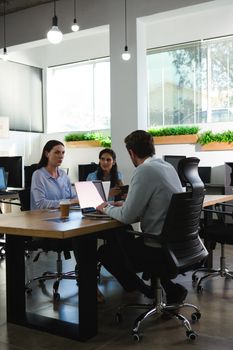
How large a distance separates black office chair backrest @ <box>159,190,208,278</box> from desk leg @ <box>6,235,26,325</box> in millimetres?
1109

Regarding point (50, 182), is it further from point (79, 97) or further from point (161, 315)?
point (79, 97)

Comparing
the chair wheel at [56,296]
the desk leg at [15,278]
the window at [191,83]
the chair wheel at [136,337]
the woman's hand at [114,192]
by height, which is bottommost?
Answer: the chair wheel at [56,296]

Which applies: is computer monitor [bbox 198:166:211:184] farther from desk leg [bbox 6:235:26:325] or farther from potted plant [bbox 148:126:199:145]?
desk leg [bbox 6:235:26:325]

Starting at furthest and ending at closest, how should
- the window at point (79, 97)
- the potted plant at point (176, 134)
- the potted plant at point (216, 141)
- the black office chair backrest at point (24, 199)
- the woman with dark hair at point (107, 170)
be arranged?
the window at point (79, 97) → the potted plant at point (176, 134) → the potted plant at point (216, 141) → the woman with dark hair at point (107, 170) → the black office chair backrest at point (24, 199)

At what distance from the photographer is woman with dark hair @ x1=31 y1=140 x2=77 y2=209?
3.77 metres

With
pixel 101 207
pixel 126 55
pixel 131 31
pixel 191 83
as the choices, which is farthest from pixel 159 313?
pixel 191 83

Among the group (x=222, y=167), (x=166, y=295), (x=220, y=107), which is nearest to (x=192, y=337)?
(x=166, y=295)

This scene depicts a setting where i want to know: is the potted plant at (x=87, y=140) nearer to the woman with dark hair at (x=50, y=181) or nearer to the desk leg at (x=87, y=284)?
the woman with dark hair at (x=50, y=181)

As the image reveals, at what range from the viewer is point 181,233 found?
2.72m

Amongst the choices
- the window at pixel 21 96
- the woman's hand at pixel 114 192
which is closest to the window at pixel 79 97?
the window at pixel 21 96

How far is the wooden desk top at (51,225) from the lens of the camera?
2.45 metres

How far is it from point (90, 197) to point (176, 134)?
5063 mm

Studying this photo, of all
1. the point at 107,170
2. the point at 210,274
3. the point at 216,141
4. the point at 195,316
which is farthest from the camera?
the point at 216,141

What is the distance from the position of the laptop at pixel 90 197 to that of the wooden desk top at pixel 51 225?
9cm
